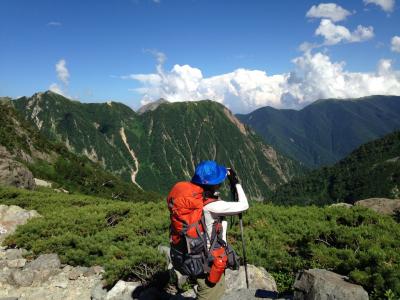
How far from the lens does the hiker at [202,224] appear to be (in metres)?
7.31

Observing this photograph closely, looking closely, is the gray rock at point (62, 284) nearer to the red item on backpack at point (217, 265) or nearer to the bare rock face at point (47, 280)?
the bare rock face at point (47, 280)

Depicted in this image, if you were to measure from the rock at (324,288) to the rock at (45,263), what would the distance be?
10.4 metres

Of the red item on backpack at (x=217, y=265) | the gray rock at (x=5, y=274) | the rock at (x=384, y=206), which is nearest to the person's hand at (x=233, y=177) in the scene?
the red item on backpack at (x=217, y=265)

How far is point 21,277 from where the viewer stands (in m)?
14.7

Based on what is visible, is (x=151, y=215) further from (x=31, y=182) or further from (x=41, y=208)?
(x=31, y=182)

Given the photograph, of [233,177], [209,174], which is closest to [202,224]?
[209,174]

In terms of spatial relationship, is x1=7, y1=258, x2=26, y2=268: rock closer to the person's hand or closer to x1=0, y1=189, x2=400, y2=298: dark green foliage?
x1=0, y1=189, x2=400, y2=298: dark green foliage

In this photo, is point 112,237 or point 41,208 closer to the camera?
point 112,237

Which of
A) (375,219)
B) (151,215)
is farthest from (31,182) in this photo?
(375,219)

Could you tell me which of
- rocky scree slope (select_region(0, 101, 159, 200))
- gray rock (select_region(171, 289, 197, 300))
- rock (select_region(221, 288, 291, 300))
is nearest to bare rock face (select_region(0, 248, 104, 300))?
gray rock (select_region(171, 289, 197, 300))

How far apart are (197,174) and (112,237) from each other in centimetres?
1059

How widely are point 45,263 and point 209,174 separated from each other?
36.5 ft

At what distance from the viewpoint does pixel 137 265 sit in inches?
526

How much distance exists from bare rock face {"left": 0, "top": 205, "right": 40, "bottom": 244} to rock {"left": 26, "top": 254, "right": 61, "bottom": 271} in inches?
281
